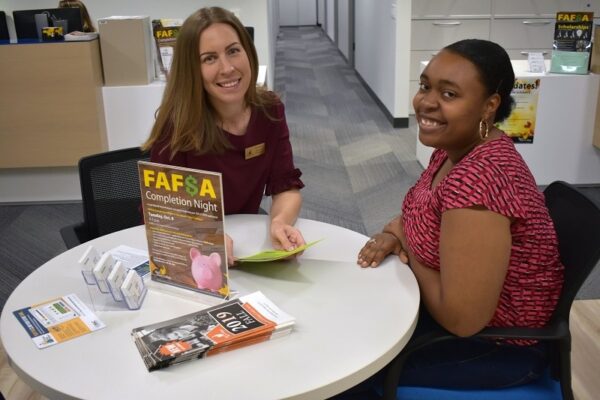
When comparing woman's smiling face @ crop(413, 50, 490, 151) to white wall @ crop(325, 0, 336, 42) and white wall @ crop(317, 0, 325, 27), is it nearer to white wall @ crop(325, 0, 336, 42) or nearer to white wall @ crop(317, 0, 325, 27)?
white wall @ crop(325, 0, 336, 42)

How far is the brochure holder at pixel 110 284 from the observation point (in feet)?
4.66

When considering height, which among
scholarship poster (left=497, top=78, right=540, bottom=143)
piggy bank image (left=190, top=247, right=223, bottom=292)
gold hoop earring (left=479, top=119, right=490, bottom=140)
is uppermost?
gold hoop earring (left=479, top=119, right=490, bottom=140)

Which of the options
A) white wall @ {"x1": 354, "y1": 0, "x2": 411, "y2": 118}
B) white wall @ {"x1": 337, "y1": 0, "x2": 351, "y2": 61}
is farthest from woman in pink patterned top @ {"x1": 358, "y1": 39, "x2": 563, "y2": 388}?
white wall @ {"x1": 337, "y1": 0, "x2": 351, "y2": 61}

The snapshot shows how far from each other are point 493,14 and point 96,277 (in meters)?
5.66

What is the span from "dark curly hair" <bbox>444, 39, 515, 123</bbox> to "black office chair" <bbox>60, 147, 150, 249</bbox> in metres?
1.27

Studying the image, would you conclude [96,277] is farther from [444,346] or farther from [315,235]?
[444,346]

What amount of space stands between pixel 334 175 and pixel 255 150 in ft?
9.10

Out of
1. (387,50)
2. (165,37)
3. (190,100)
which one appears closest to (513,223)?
(190,100)

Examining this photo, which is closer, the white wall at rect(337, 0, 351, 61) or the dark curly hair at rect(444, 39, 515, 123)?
the dark curly hair at rect(444, 39, 515, 123)

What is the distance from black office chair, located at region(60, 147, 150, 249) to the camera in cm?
217

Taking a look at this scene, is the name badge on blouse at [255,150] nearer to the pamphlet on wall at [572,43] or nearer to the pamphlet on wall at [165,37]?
the pamphlet on wall at [165,37]

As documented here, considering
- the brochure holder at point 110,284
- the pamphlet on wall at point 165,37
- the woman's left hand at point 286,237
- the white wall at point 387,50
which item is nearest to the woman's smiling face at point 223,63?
the woman's left hand at point 286,237

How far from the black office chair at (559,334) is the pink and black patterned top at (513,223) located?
0.15 feet

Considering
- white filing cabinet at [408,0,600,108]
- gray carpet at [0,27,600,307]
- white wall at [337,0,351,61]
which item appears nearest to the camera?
gray carpet at [0,27,600,307]
